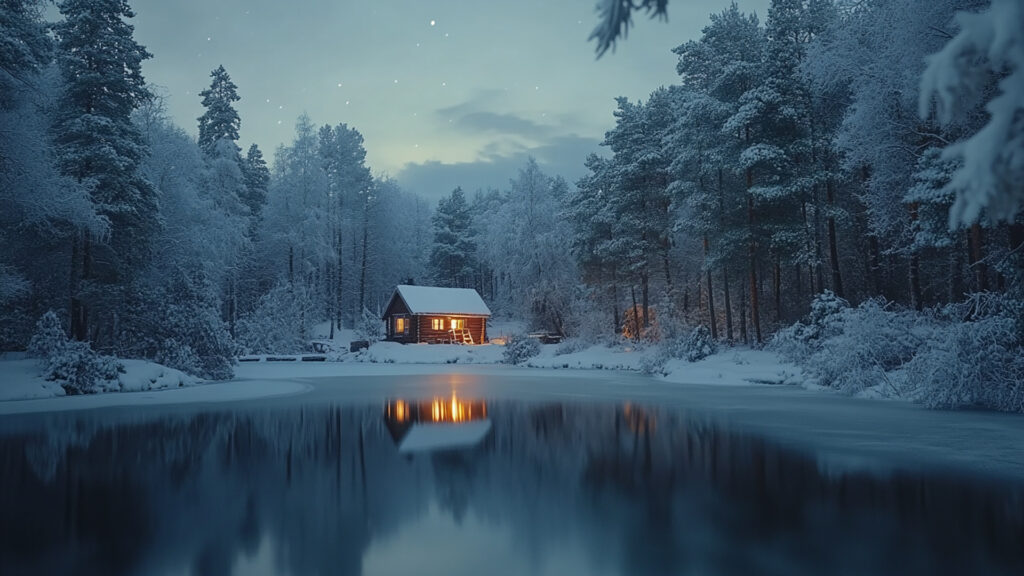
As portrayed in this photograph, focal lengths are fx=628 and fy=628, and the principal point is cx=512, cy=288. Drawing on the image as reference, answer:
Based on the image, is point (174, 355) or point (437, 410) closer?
point (437, 410)

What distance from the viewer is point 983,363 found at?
14102mm

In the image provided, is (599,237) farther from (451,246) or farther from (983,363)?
(451,246)

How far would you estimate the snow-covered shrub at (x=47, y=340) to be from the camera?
1845cm

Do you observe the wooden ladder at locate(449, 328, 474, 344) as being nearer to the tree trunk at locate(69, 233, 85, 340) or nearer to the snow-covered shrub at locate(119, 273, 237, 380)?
the snow-covered shrub at locate(119, 273, 237, 380)

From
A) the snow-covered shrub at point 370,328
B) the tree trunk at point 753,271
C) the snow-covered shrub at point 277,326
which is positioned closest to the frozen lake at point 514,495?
the tree trunk at point 753,271

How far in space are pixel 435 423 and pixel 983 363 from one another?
12267 millimetres

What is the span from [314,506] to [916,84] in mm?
18141

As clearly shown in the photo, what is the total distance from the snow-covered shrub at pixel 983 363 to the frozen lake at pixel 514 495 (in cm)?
102

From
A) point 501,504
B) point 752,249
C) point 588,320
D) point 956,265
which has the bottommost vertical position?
point 501,504

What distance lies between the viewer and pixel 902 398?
17266 mm

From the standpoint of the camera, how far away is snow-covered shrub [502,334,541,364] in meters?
40.6

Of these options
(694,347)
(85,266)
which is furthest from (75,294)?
(694,347)

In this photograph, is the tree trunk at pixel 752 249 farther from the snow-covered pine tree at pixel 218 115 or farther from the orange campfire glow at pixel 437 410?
the snow-covered pine tree at pixel 218 115

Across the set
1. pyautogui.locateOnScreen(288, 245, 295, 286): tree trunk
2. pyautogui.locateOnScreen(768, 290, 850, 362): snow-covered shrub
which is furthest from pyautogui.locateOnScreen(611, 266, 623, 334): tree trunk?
pyautogui.locateOnScreen(288, 245, 295, 286): tree trunk
